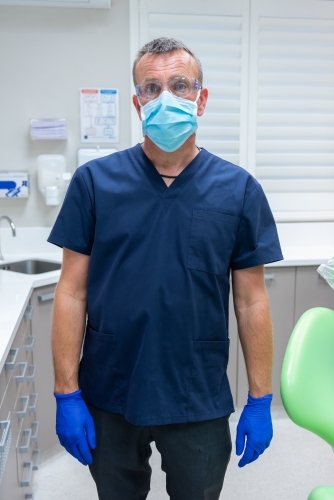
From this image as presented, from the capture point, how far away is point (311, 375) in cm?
115

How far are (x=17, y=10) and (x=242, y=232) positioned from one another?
6.94 ft

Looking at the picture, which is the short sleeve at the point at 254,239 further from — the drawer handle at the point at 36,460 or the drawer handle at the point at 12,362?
the drawer handle at the point at 36,460

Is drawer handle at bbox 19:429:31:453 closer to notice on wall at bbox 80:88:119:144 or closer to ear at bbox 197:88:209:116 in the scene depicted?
ear at bbox 197:88:209:116

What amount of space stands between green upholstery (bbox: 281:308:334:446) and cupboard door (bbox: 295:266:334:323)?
5.02 feet

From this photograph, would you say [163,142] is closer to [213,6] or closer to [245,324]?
[245,324]

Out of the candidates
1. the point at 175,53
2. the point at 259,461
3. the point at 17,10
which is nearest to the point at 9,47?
the point at 17,10

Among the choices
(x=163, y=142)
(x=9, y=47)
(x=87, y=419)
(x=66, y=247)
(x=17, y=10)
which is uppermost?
(x=17, y=10)

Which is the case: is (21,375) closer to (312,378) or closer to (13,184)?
(312,378)

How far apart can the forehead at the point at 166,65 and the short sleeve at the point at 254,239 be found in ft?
1.12

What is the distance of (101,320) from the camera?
4.27 feet

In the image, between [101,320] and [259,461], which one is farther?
[259,461]

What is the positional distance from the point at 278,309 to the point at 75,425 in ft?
5.45

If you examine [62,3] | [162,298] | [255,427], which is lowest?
[255,427]

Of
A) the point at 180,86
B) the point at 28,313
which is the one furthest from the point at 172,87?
the point at 28,313
